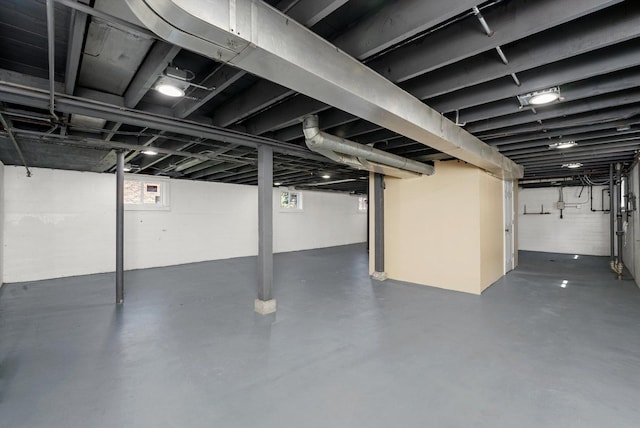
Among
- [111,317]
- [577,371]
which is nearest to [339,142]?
[577,371]

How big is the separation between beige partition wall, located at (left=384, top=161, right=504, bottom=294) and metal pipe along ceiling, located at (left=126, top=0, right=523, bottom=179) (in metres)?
2.71

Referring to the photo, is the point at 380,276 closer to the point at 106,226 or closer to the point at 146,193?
the point at 146,193

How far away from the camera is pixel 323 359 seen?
8.31ft

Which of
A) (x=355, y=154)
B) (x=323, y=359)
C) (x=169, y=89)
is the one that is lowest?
(x=323, y=359)

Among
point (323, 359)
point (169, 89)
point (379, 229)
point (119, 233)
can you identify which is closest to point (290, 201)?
point (379, 229)

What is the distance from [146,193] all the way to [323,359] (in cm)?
623

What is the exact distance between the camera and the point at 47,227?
5574 millimetres

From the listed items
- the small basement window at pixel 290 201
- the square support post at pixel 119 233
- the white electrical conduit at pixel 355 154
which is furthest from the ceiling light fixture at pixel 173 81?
the small basement window at pixel 290 201

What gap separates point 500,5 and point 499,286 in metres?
4.60

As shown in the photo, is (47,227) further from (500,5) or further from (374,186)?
(500,5)

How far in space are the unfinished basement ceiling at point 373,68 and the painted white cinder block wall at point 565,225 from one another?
5897 mm

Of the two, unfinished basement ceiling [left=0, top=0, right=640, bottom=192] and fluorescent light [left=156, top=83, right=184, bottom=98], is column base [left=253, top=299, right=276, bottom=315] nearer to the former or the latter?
unfinished basement ceiling [left=0, top=0, right=640, bottom=192]

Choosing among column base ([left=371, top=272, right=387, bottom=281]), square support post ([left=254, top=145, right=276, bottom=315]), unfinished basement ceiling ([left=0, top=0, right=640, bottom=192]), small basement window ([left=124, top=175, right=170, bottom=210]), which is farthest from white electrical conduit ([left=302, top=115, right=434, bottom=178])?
small basement window ([left=124, top=175, right=170, bottom=210])

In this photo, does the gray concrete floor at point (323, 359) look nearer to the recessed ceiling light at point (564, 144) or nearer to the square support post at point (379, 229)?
the square support post at point (379, 229)
